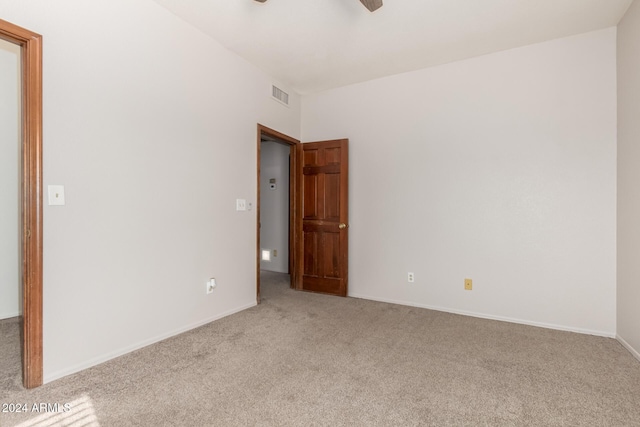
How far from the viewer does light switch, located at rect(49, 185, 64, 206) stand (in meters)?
1.91

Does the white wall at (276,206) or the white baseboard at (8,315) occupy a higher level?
the white wall at (276,206)

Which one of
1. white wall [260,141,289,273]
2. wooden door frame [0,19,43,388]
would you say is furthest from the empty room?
white wall [260,141,289,273]

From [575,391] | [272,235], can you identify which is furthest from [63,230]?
[272,235]

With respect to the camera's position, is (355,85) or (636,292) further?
(355,85)

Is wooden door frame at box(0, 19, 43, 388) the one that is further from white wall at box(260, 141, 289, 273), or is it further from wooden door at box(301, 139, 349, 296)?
white wall at box(260, 141, 289, 273)

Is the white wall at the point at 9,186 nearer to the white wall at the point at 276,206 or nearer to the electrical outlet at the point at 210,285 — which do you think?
the electrical outlet at the point at 210,285

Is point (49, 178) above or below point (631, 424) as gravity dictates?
above

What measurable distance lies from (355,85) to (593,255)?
304 cm

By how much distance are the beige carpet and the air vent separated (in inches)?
103

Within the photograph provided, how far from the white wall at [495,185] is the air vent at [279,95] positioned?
745mm

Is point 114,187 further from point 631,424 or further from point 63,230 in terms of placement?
point 631,424

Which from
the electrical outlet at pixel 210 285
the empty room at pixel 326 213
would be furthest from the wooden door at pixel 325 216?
the electrical outlet at pixel 210 285

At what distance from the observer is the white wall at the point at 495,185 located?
110 inches

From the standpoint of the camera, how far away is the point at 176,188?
2.67 metres
